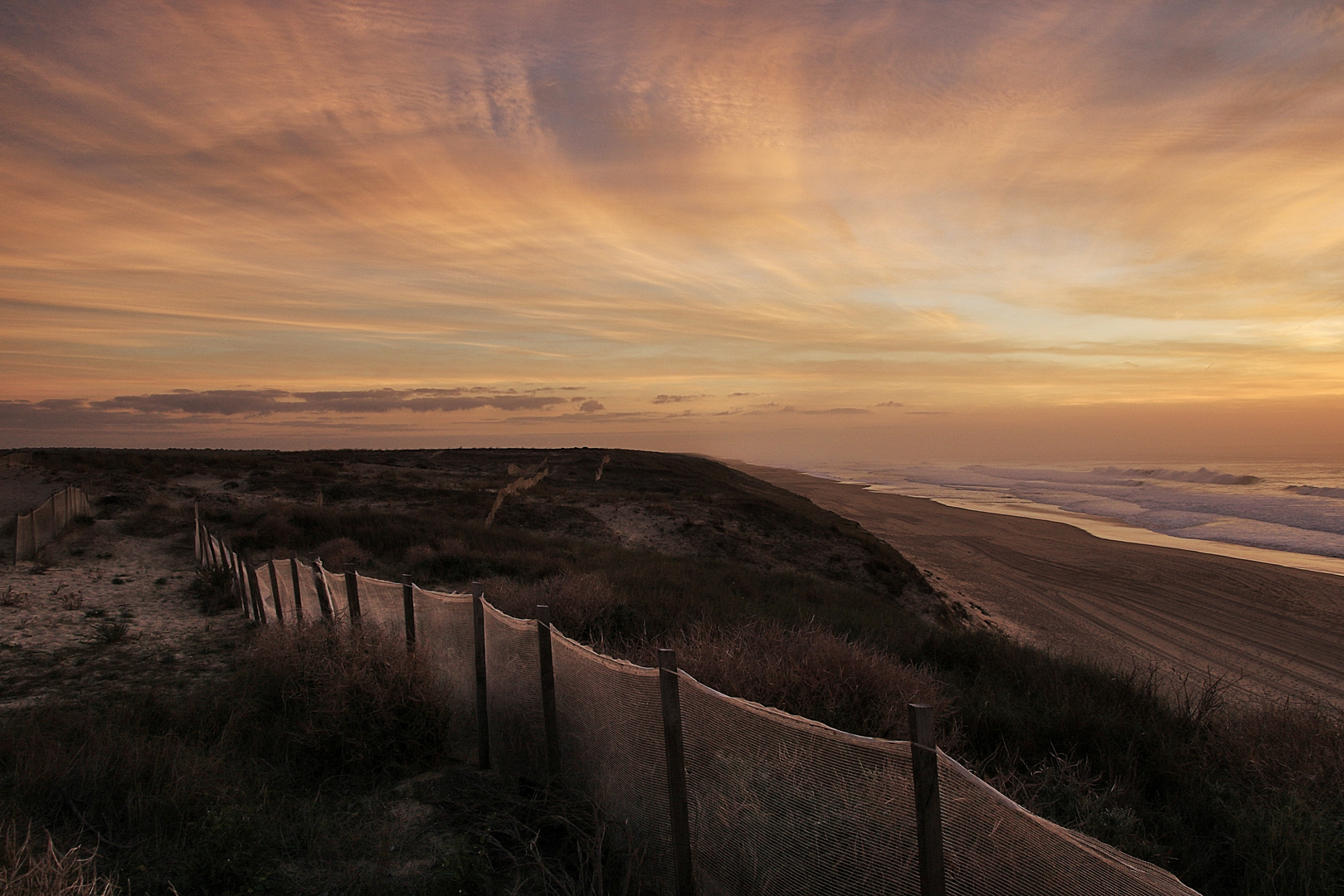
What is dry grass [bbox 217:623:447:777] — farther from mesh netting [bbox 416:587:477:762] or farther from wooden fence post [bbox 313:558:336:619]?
wooden fence post [bbox 313:558:336:619]

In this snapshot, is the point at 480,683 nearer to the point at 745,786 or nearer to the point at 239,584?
the point at 745,786

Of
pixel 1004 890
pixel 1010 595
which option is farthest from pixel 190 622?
pixel 1010 595

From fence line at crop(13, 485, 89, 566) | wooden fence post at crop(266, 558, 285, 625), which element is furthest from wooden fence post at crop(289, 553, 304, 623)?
fence line at crop(13, 485, 89, 566)

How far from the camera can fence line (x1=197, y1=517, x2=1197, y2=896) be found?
8.70ft

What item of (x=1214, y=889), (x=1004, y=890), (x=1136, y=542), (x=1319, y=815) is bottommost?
(x=1136, y=542)

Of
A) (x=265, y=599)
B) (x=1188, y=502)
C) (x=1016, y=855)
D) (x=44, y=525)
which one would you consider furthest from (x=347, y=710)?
(x=1188, y=502)

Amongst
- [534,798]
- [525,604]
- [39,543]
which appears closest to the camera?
[534,798]

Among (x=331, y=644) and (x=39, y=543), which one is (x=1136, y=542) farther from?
(x=39, y=543)

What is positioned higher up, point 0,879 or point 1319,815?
point 0,879

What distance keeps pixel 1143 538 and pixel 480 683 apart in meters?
34.1

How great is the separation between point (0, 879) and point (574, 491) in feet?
106

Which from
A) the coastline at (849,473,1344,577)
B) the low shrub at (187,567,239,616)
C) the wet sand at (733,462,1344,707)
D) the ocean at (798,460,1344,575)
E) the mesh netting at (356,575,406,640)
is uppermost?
the mesh netting at (356,575,406,640)

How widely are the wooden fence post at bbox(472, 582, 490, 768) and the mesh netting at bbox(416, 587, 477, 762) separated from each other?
0.12 m

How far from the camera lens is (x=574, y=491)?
35000 millimetres
